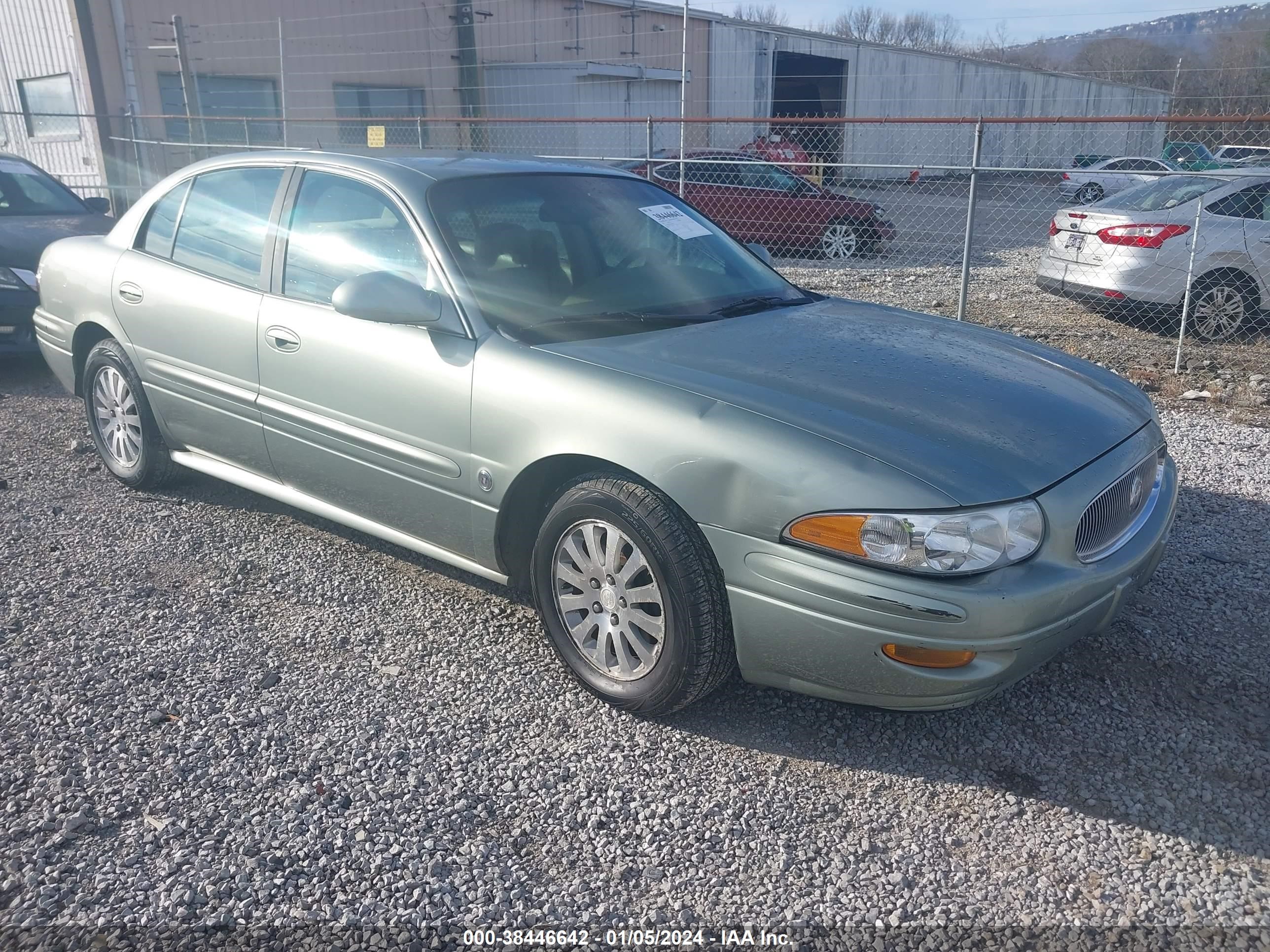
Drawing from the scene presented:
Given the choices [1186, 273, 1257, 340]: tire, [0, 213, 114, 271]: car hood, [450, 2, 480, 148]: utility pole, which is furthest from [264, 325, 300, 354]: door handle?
[450, 2, 480, 148]: utility pole

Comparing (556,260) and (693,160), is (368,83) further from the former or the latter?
(556,260)

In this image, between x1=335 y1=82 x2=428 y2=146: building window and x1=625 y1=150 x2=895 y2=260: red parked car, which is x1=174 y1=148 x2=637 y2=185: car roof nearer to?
x1=625 y1=150 x2=895 y2=260: red parked car

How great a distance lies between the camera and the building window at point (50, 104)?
1773 cm

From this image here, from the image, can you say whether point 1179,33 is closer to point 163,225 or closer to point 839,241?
point 839,241

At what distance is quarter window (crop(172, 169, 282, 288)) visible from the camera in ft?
13.5

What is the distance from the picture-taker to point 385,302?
3312mm

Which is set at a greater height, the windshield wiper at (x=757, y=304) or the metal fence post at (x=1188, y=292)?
the windshield wiper at (x=757, y=304)

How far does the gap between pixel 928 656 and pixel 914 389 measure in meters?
0.89

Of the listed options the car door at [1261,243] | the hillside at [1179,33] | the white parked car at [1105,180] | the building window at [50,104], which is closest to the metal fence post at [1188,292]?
the car door at [1261,243]

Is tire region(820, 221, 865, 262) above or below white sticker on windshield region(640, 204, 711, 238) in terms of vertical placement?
below

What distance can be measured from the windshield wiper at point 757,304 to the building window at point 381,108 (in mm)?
17562

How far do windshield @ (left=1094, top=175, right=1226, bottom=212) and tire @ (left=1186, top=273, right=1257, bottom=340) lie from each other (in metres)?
0.72

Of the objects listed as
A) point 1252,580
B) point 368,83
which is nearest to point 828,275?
point 1252,580

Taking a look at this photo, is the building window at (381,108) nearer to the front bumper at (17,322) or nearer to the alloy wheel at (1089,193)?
the front bumper at (17,322)
